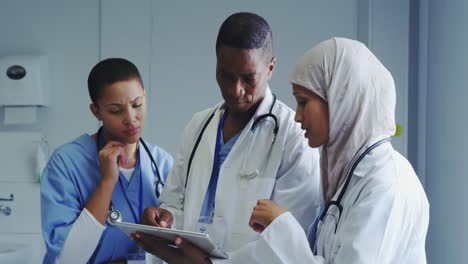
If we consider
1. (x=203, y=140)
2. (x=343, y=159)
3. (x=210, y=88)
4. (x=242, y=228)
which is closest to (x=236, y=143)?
(x=203, y=140)

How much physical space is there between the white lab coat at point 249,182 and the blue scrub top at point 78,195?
154mm

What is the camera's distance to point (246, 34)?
1429 mm

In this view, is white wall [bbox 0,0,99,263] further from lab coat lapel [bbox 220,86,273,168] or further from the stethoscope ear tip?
lab coat lapel [bbox 220,86,273,168]

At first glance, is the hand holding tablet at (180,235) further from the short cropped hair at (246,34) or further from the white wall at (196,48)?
the white wall at (196,48)

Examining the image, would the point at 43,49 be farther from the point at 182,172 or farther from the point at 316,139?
the point at 316,139

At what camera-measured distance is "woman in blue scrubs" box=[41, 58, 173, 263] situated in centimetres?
156

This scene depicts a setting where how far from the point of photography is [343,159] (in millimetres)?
1191

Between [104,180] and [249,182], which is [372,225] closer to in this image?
[249,182]

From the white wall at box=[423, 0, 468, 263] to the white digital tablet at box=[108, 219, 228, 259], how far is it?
137 cm

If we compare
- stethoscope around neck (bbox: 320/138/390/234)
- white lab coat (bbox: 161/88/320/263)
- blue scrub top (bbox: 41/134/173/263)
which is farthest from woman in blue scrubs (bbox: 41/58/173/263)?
stethoscope around neck (bbox: 320/138/390/234)

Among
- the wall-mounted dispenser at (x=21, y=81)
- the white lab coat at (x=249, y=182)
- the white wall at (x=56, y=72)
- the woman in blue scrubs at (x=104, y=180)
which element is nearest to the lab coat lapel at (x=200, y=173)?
the white lab coat at (x=249, y=182)

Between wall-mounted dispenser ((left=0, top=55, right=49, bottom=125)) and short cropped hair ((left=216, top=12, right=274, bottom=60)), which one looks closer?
short cropped hair ((left=216, top=12, right=274, bottom=60))

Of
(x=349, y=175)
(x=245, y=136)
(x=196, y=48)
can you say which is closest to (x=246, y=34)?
(x=245, y=136)

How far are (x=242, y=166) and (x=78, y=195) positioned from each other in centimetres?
54
